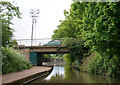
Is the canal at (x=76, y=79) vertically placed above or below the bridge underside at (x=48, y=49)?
below

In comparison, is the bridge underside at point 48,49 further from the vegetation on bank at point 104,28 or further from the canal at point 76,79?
the vegetation on bank at point 104,28

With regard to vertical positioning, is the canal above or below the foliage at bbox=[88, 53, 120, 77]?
below

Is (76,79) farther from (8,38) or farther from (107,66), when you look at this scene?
(8,38)

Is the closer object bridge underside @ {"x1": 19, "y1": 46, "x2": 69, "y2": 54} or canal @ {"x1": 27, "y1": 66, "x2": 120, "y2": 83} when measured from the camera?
canal @ {"x1": 27, "y1": 66, "x2": 120, "y2": 83}

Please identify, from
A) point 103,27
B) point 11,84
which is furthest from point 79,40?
point 11,84

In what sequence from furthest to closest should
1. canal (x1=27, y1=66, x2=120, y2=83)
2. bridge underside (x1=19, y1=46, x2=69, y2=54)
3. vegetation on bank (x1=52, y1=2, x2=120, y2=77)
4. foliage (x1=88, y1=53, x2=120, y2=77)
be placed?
bridge underside (x1=19, y1=46, x2=69, y2=54) → foliage (x1=88, y1=53, x2=120, y2=77) → canal (x1=27, y1=66, x2=120, y2=83) → vegetation on bank (x1=52, y1=2, x2=120, y2=77)

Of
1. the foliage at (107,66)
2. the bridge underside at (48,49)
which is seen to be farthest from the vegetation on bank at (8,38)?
the bridge underside at (48,49)

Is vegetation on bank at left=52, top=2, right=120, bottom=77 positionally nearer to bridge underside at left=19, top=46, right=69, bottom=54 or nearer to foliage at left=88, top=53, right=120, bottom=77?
foliage at left=88, top=53, right=120, bottom=77

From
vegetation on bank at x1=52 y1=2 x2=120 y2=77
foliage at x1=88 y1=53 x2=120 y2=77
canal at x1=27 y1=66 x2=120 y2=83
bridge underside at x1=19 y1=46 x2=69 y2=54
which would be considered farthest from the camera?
bridge underside at x1=19 y1=46 x2=69 y2=54

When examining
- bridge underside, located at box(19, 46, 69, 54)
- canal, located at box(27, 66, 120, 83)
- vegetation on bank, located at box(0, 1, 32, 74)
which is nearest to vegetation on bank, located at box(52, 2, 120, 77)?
canal, located at box(27, 66, 120, 83)

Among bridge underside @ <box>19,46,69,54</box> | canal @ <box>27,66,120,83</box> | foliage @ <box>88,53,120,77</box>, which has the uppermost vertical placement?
bridge underside @ <box>19,46,69,54</box>

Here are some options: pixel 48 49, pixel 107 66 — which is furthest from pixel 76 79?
pixel 48 49

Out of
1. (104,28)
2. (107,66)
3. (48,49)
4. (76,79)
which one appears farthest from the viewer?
(48,49)

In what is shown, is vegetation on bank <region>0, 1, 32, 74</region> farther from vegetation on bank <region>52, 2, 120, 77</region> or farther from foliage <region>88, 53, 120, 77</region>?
foliage <region>88, 53, 120, 77</region>
